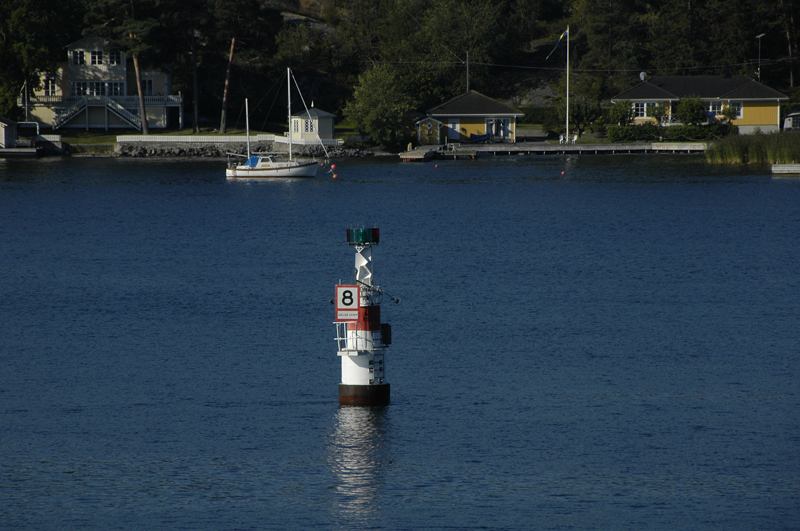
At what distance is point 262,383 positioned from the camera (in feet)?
68.7

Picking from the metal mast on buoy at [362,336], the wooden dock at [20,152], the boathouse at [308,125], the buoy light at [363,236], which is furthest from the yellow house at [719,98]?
the metal mast on buoy at [362,336]

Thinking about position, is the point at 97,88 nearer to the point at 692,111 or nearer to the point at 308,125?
the point at 308,125

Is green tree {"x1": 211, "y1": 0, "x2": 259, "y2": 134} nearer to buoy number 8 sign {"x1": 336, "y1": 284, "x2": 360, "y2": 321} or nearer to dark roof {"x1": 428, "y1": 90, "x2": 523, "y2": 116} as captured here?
dark roof {"x1": 428, "y1": 90, "x2": 523, "y2": 116}

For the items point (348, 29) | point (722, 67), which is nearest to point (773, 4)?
point (722, 67)

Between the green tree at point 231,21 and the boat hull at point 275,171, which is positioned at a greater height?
the green tree at point 231,21

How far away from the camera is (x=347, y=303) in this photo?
17.9 m

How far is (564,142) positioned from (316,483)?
9049 centimetres

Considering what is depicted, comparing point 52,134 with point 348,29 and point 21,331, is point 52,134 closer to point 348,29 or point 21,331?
point 348,29

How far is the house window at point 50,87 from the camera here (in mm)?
103312

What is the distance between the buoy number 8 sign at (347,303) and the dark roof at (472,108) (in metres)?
87.3

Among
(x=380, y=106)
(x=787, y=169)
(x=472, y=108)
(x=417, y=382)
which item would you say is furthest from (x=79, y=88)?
(x=417, y=382)

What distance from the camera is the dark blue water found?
14.5m

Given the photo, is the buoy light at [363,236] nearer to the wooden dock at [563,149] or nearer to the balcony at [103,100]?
the wooden dock at [563,149]

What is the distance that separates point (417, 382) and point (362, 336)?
3.64 metres
